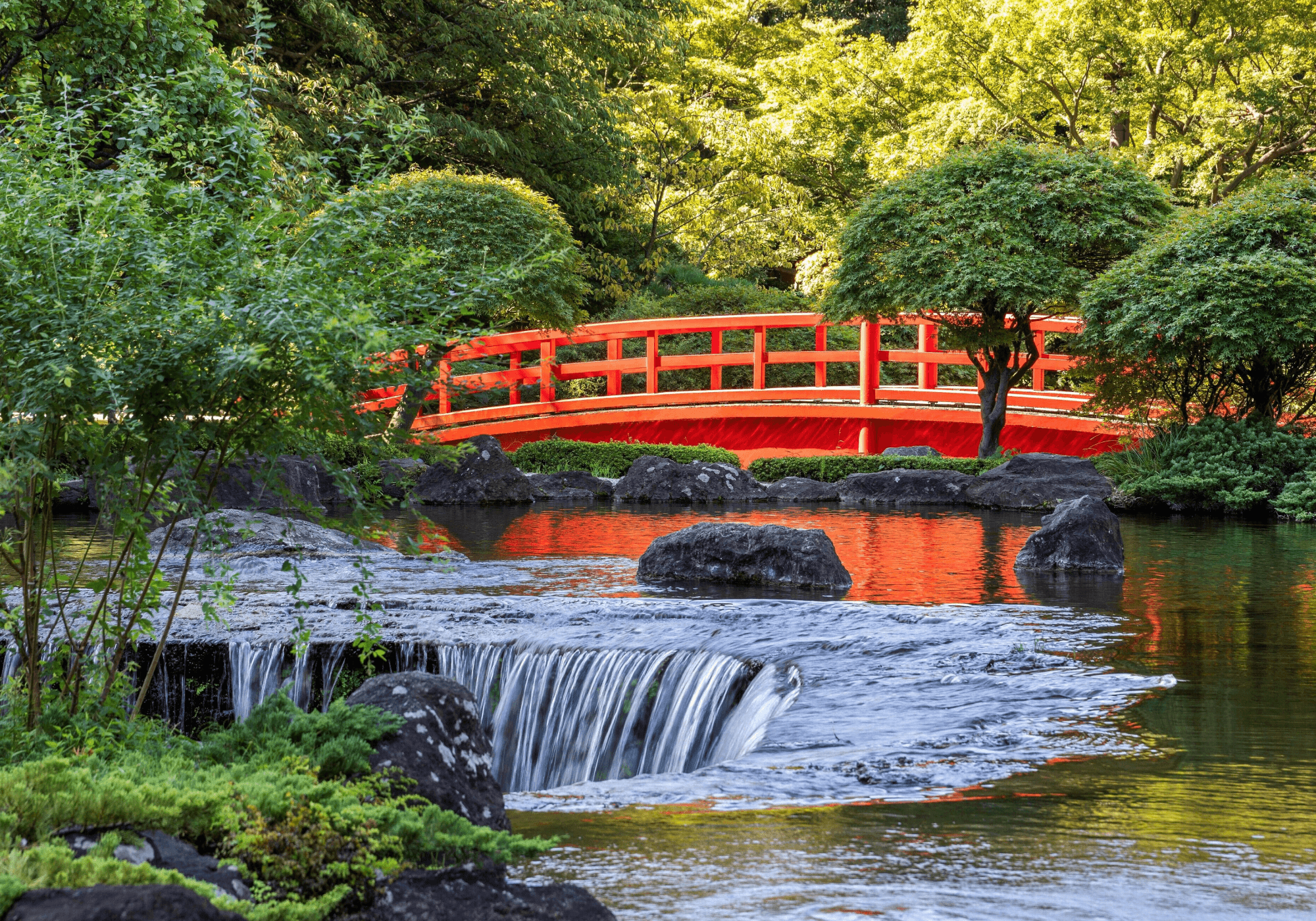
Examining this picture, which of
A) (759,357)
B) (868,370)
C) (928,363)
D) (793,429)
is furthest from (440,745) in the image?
(793,429)

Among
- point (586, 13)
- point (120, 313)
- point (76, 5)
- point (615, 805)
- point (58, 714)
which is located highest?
point (586, 13)

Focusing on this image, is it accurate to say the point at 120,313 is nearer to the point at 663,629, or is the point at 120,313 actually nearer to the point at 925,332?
the point at 663,629

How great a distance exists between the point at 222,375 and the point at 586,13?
63.7 feet

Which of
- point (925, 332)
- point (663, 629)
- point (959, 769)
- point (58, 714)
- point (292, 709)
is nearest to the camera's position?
point (292, 709)

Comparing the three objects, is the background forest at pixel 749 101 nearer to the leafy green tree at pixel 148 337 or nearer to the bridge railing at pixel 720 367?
the bridge railing at pixel 720 367

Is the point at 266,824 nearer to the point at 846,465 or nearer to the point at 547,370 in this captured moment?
the point at 846,465

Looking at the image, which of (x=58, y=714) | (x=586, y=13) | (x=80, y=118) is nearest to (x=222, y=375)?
(x=58, y=714)

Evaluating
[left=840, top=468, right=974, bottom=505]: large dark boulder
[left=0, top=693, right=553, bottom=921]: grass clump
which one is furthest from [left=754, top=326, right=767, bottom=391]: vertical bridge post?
[left=0, top=693, right=553, bottom=921]: grass clump

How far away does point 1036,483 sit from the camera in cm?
1450

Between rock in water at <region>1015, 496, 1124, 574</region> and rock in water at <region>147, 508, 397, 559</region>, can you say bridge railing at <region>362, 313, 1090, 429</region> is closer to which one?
rock in water at <region>147, 508, 397, 559</region>

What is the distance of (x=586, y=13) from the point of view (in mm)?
21234

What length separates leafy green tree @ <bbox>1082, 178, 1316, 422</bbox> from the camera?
12.8 meters

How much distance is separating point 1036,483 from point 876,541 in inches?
154

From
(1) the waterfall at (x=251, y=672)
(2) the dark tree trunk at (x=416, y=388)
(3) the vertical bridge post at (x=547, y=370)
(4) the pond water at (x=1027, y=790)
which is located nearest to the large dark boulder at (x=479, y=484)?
(3) the vertical bridge post at (x=547, y=370)
